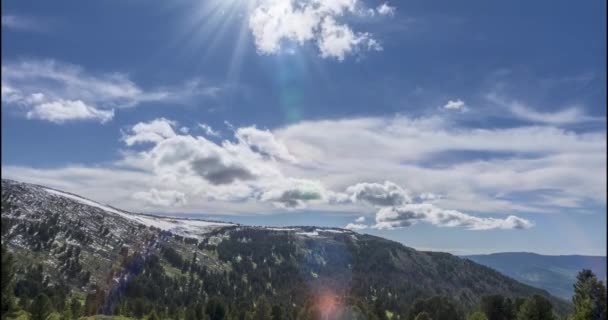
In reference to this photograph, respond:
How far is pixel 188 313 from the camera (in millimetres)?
199125

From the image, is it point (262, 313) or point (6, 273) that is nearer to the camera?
→ point (6, 273)

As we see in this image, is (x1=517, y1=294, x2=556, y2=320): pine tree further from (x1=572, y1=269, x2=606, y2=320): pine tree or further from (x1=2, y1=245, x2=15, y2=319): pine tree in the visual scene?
(x1=2, y1=245, x2=15, y2=319): pine tree

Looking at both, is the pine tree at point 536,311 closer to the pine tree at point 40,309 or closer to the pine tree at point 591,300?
the pine tree at point 591,300

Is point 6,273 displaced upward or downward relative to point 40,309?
upward

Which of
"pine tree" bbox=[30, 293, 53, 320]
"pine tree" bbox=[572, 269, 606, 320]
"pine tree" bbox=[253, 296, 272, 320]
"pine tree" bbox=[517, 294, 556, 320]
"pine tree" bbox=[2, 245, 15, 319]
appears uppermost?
"pine tree" bbox=[2, 245, 15, 319]

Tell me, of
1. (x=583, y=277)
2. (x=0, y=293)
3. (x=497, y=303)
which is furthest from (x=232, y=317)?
(x=0, y=293)

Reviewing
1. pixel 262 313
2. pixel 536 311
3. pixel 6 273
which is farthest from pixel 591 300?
pixel 262 313

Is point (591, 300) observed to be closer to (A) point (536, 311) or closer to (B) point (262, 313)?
(A) point (536, 311)

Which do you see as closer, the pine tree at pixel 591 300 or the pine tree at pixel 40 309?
the pine tree at pixel 591 300

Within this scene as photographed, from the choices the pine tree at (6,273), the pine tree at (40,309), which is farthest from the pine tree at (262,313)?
the pine tree at (6,273)

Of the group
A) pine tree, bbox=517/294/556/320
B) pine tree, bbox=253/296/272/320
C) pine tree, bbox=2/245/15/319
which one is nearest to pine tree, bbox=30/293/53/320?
pine tree, bbox=253/296/272/320

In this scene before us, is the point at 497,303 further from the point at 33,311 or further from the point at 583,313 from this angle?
the point at 33,311

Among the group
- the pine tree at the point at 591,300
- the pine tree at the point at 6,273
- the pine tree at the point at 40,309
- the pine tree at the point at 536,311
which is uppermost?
the pine tree at the point at 6,273

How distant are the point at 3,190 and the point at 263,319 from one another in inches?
5797
